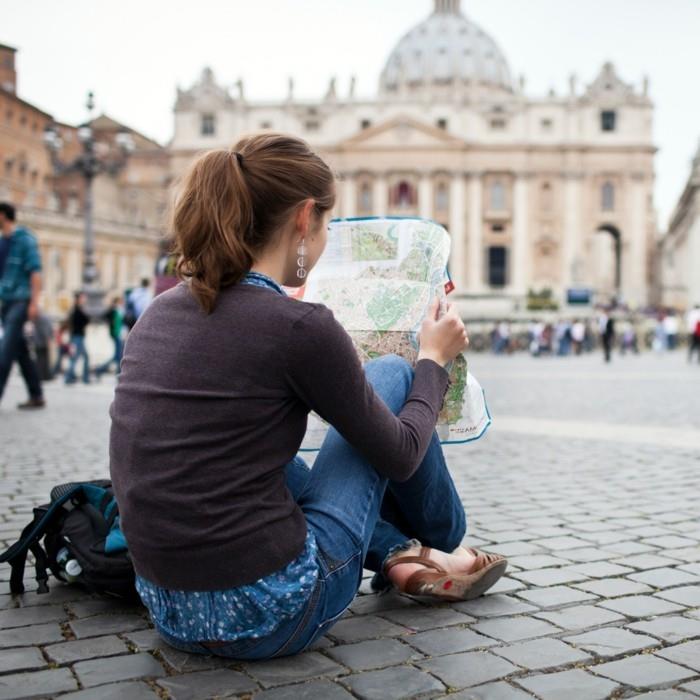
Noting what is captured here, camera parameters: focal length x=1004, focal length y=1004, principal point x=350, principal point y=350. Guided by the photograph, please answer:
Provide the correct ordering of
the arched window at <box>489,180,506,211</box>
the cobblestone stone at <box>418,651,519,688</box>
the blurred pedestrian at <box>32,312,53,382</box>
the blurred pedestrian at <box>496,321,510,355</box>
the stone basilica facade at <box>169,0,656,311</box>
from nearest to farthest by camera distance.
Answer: the cobblestone stone at <box>418,651,519,688</box> → the blurred pedestrian at <box>32,312,53,382</box> → the blurred pedestrian at <box>496,321,510,355</box> → the stone basilica facade at <box>169,0,656,311</box> → the arched window at <box>489,180,506,211</box>

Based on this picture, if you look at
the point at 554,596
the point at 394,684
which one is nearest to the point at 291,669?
the point at 394,684

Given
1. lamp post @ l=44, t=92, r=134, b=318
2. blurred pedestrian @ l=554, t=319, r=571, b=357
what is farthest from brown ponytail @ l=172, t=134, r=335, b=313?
blurred pedestrian @ l=554, t=319, r=571, b=357

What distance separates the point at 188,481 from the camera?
7.42ft

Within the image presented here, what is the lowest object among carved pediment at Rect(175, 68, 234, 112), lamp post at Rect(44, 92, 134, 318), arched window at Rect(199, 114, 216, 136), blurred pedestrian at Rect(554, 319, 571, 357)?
blurred pedestrian at Rect(554, 319, 571, 357)

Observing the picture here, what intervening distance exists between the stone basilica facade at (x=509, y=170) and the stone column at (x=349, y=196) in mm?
86

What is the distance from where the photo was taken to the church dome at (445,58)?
91.7 meters

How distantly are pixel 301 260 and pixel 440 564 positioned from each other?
3.48 ft

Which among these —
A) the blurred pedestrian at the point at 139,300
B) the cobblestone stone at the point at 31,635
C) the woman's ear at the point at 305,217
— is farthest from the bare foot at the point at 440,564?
the blurred pedestrian at the point at 139,300

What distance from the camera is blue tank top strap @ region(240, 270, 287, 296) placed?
232 cm

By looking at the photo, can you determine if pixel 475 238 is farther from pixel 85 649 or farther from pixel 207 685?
pixel 207 685

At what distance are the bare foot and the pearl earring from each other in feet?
3.15

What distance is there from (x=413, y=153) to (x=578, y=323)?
3756cm

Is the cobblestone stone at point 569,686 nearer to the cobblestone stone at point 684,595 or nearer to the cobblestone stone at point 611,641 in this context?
the cobblestone stone at point 611,641

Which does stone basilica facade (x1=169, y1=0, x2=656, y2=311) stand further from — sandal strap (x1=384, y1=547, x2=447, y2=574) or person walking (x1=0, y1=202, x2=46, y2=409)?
sandal strap (x1=384, y1=547, x2=447, y2=574)
